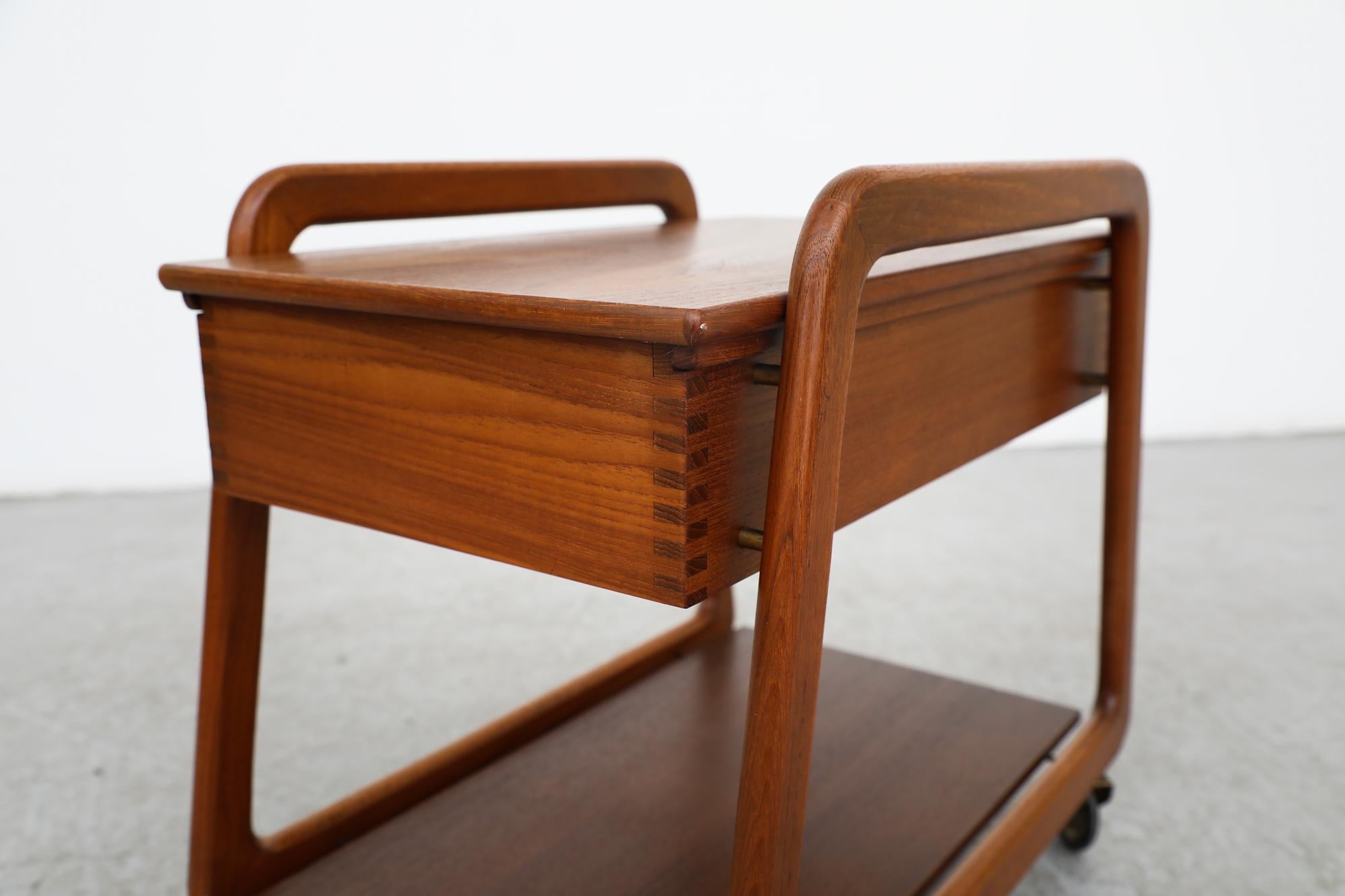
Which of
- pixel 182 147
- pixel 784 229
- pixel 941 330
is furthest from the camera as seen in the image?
pixel 182 147

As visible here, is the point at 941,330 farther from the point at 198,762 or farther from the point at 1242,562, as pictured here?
the point at 1242,562

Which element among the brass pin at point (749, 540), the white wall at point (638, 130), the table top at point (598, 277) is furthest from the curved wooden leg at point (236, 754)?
Answer: the white wall at point (638, 130)

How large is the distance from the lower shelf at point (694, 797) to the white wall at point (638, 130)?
1.95 metres

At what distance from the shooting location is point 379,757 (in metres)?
1.68

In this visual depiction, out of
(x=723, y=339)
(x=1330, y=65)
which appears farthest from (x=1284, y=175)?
(x=723, y=339)

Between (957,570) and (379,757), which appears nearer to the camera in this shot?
(379,757)

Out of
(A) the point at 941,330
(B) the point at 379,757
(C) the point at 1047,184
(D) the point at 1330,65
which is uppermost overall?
(D) the point at 1330,65

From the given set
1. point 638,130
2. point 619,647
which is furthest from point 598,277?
point 638,130

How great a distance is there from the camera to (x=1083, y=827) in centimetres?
141

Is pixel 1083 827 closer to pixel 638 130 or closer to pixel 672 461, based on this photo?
pixel 672 461

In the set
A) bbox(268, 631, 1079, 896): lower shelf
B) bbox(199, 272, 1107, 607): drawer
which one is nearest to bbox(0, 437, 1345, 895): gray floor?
bbox(268, 631, 1079, 896): lower shelf

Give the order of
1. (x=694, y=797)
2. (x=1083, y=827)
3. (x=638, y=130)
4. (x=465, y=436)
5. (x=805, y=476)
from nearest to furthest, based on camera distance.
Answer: (x=805, y=476), (x=465, y=436), (x=694, y=797), (x=1083, y=827), (x=638, y=130)

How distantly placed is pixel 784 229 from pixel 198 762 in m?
0.79

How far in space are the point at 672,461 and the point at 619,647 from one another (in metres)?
1.41
